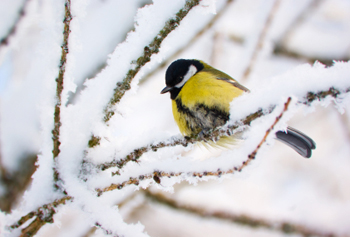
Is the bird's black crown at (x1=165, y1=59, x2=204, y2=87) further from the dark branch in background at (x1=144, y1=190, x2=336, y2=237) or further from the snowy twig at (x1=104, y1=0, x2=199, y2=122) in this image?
the dark branch in background at (x1=144, y1=190, x2=336, y2=237)

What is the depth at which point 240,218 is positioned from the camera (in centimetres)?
258

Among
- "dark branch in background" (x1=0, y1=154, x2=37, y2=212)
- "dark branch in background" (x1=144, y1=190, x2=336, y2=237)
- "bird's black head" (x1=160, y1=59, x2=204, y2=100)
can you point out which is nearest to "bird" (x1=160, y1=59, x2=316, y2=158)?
"bird's black head" (x1=160, y1=59, x2=204, y2=100)

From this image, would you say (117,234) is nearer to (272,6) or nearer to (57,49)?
(57,49)

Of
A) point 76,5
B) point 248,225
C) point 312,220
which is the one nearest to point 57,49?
point 76,5

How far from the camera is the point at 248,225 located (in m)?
2.59

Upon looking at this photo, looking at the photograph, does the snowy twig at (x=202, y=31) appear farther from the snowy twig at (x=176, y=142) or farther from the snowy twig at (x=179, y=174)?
the snowy twig at (x=179, y=174)

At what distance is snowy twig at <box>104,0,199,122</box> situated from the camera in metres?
0.93

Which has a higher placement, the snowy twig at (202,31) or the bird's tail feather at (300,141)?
the snowy twig at (202,31)

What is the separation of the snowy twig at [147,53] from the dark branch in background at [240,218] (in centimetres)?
185

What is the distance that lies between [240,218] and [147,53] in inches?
86.4

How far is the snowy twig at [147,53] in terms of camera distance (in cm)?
93

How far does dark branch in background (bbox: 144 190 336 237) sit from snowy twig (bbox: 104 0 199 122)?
185 cm

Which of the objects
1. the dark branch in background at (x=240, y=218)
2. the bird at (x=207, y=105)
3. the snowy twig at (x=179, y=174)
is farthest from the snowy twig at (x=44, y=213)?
the dark branch in background at (x=240, y=218)

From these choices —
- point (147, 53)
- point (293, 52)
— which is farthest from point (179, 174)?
point (293, 52)
